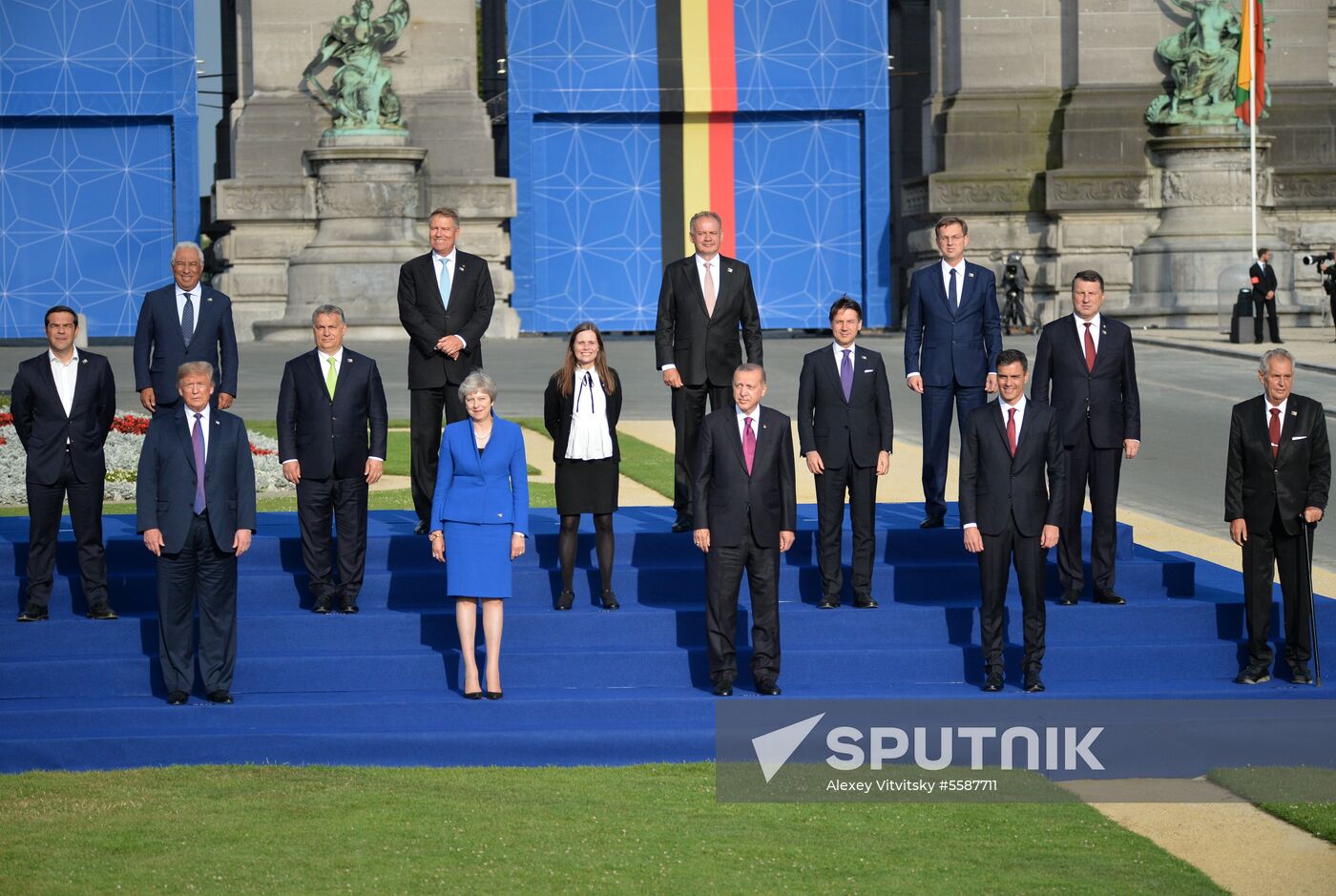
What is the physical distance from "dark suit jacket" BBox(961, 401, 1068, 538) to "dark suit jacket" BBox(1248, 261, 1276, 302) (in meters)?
17.6

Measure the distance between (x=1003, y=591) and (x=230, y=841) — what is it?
4.29 m

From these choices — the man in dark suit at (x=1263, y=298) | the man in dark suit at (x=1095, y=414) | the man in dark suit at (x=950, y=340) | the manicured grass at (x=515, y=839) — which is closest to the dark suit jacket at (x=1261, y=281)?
the man in dark suit at (x=1263, y=298)

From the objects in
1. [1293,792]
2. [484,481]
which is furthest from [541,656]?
[1293,792]

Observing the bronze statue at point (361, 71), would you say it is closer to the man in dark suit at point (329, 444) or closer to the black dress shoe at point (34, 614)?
the man in dark suit at point (329, 444)

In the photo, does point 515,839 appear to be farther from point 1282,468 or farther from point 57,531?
point 1282,468

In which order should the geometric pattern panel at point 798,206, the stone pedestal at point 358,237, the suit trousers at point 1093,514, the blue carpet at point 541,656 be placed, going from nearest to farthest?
the blue carpet at point 541,656 → the suit trousers at point 1093,514 → the stone pedestal at point 358,237 → the geometric pattern panel at point 798,206

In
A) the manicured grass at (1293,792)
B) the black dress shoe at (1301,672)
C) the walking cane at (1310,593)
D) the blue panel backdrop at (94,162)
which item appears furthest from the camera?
the blue panel backdrop at (94,162)

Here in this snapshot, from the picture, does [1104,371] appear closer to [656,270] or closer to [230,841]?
[230,841]

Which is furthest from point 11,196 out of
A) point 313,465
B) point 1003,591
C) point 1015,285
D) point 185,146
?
point 1003,591

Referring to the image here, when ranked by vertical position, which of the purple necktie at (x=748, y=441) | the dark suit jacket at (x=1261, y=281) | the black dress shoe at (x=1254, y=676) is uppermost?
the dark suit jacket at (x=1261, y=281)

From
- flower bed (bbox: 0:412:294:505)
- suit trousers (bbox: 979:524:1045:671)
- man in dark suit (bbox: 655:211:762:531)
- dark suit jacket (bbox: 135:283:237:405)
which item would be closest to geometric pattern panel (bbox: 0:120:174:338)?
flower bed (bbox: 0:412:294:505)

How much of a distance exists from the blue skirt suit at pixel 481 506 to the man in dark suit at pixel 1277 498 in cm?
371

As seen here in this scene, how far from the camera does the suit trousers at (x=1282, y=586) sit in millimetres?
11109

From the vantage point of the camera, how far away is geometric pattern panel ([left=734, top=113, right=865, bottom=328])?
1361 inches
